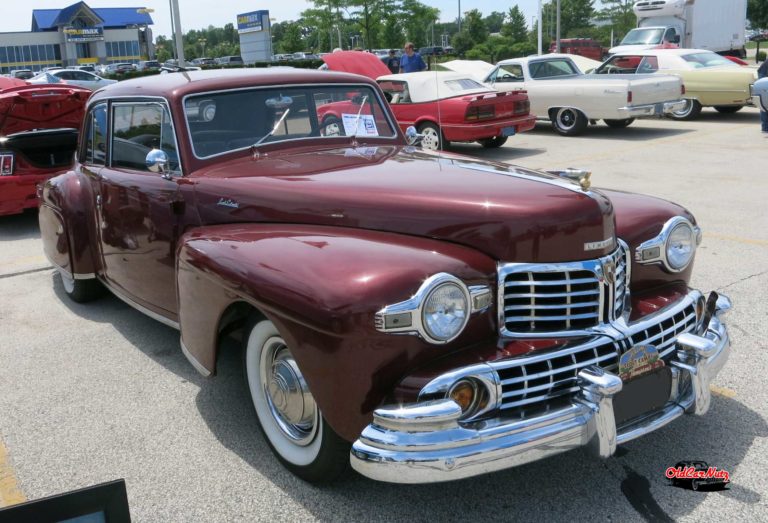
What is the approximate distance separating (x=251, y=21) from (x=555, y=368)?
3929 centimetres

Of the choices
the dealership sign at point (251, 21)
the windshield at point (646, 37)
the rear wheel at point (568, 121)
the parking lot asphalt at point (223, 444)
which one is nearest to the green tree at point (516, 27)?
the dealership sign at point (251, 21)

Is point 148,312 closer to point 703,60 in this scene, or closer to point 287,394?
point 287,394

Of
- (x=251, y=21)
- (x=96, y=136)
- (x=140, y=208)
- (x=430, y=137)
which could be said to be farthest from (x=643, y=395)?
(x=251, y=21)

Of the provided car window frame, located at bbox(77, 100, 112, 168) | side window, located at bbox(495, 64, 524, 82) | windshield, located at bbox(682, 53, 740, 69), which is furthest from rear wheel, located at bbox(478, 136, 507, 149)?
car window frame, located at bbox(77, 100, 112, 168)

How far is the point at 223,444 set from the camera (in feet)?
11.2

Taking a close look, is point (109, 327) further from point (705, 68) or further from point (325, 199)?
point (705, 68)

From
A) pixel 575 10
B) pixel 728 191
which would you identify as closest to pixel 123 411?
pixel 728 191

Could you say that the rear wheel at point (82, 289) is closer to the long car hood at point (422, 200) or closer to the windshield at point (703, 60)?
the long car hood at point (422, 200)

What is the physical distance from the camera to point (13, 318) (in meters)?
5.33

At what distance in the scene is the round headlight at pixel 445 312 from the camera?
2.56 meters

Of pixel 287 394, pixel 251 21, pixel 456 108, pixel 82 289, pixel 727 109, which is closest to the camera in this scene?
pixel 287 394

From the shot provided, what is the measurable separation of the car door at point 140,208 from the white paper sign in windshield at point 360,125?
1.01 m

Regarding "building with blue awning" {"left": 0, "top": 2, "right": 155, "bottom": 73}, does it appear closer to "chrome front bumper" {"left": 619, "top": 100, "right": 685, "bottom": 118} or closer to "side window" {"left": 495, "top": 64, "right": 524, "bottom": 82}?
"side window" {"left": 495, "top": 64, "right": 524, "bottom": 82}

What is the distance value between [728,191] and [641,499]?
669cm
